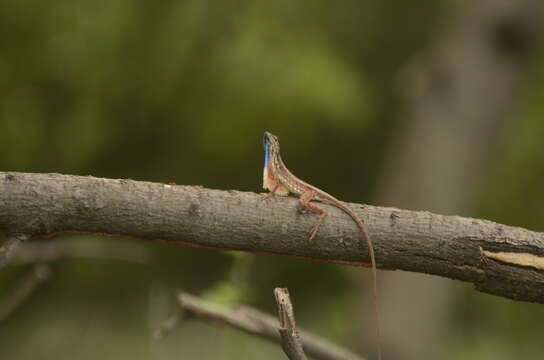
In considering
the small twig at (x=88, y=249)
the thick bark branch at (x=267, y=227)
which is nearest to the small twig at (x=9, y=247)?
the thick bark branch at (x=267, y=227)

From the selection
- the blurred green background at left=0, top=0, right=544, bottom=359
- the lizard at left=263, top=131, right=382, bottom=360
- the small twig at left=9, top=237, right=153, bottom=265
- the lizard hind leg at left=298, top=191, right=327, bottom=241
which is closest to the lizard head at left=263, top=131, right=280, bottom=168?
the lizard at left=263, top=131, right=382, bottom=360

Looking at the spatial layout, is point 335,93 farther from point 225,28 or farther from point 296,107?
point 225,28

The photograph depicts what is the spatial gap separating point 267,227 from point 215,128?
573cm

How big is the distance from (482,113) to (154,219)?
627 cm

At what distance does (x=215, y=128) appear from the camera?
28.7ft

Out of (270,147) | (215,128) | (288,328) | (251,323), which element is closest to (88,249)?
(215,128)

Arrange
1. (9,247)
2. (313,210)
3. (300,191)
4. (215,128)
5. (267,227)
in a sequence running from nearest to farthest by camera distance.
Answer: (9,247)
(267,227)
(313,210)
(300,191)
(215,128)

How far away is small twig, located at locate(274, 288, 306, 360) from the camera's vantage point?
2592 millimetres

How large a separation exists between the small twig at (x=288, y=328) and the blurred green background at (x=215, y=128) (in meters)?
3.86

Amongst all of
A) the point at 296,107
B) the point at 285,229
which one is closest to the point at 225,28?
the point at 296,107

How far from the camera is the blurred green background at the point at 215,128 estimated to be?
741 cm

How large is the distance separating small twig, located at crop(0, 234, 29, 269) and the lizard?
49.9 inches

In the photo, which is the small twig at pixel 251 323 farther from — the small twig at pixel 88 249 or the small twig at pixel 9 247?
the small twig at pixel 9 247

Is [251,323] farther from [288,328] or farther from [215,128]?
[215,128]
